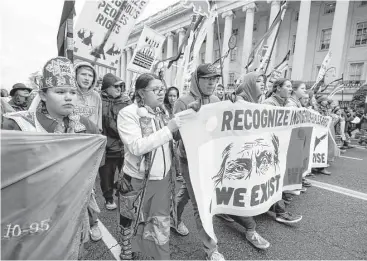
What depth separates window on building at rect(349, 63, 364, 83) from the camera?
20.4 meters

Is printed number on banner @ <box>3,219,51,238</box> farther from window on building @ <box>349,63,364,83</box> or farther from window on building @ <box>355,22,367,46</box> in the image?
window on building @ <box>355,22,367,46</box>

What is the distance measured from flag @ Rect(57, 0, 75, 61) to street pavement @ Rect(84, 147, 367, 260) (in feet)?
6.16

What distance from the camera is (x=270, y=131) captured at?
8.47 ft

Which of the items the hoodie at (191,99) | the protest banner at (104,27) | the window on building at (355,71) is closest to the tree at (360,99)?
the window on building at (355,71)

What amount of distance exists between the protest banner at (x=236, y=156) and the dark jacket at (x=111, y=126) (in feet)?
5.10

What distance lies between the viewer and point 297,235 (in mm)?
2701

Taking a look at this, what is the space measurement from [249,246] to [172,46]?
121 ft

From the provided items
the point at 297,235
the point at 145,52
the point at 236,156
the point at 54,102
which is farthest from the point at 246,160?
the point at 145,52

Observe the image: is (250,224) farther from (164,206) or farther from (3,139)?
(3,139)

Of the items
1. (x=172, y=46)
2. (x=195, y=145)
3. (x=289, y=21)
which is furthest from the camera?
(x=172, y=46)

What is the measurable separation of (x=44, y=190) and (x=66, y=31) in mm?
1313

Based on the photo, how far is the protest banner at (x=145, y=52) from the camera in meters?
5.84

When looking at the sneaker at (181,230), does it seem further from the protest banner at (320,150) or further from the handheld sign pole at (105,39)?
the protest banner at (320,150)

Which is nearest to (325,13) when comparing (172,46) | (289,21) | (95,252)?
(289,21)
